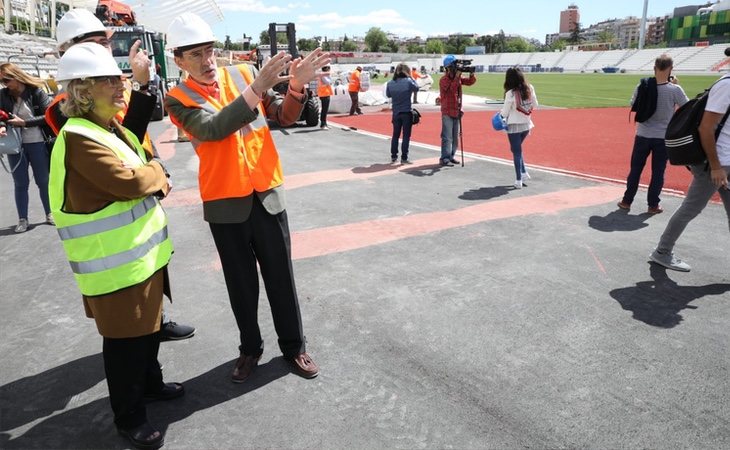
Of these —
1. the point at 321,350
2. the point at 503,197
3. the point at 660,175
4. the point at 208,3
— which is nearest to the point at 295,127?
the point at 503,197

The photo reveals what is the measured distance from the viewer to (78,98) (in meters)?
2.22

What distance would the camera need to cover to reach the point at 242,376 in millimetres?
3025

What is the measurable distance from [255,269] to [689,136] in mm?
3733

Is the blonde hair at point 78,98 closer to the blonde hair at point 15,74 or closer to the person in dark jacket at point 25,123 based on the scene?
the person in dark jacket at point 25,123

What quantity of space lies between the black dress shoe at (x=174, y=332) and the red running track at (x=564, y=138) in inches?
241

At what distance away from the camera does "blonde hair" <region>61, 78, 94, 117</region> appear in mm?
2229

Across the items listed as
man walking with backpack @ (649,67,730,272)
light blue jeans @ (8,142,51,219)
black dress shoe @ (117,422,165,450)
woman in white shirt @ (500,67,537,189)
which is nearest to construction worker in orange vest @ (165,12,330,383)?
black dress shoe @ (117,422,165,450)

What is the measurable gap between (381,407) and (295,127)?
41.9ft

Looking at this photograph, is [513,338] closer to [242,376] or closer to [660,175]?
[242,376]

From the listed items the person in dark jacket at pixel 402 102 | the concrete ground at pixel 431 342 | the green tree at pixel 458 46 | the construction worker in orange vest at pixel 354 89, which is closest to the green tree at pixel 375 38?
the green tree at pixel 458 46

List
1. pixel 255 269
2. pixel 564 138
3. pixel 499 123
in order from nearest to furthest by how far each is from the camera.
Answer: pixel 255 269, pixel 499 123, pixel 564 138

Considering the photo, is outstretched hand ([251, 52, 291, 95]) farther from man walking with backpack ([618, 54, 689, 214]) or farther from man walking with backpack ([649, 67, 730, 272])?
man walking with backpack ([618, 54, 689, 214])

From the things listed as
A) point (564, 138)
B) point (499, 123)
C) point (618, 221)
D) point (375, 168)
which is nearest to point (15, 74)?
point (375, 168)

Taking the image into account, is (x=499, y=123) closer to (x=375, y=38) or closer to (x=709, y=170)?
(x=709, y=170)
